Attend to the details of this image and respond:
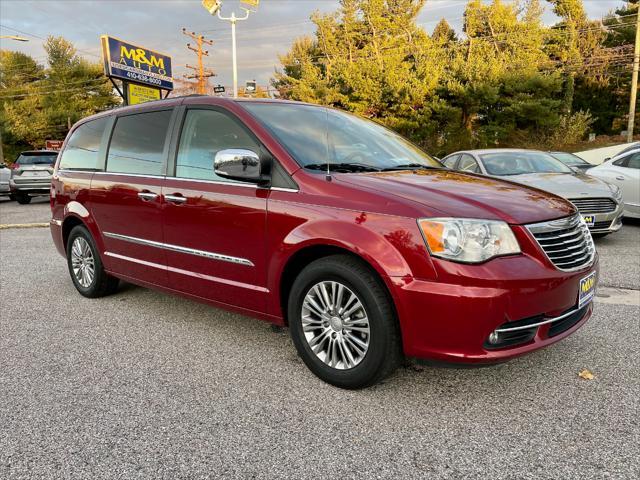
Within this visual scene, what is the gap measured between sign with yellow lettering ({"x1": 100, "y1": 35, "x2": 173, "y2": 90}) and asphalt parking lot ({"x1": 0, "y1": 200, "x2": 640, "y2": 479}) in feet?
74.3

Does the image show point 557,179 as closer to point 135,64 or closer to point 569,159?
point 569,159

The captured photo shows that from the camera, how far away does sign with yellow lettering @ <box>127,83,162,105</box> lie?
27.0 m

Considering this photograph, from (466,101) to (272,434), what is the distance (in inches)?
1190

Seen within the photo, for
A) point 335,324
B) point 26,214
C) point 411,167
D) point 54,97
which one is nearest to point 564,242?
point 411,167

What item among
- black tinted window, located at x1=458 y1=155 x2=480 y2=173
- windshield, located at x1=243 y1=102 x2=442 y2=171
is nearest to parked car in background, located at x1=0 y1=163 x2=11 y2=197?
black tinted window, located at x1=458 y1=155 x2=480 y2=173

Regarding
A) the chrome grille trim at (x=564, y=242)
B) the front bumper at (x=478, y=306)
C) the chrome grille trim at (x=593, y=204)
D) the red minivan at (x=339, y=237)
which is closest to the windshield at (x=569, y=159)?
the chrome grille trim at (x=593, y=204)

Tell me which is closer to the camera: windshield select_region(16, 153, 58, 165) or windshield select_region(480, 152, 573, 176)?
windshield select_region(480, 152, 573, 176)

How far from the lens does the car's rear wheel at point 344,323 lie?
2746mm

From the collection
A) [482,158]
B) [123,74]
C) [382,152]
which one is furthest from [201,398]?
[123,74]

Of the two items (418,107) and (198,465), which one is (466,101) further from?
(198,465)

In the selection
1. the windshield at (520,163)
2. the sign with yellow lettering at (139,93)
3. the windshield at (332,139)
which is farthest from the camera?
the sign with yellow lettering at (139,93)

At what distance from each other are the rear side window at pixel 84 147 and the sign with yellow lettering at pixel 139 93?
22.8m

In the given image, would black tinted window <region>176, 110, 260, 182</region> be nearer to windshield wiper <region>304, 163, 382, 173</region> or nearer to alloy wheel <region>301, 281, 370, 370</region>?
windshield wiper <region>304, 163, 382, 173</region>

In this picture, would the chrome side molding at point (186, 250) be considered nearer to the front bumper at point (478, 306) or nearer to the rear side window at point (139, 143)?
the rear side window at point (139, 143)
